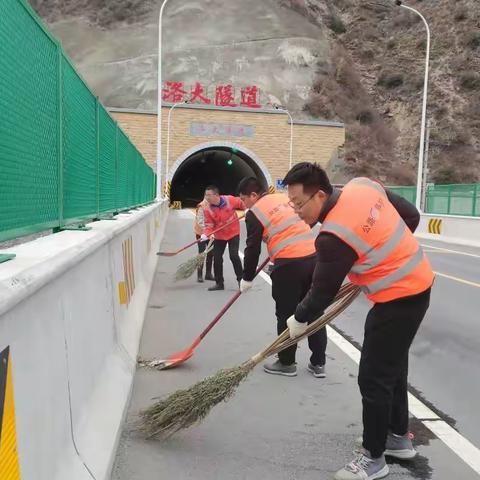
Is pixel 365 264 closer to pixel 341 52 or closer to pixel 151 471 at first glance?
pixel 151 471

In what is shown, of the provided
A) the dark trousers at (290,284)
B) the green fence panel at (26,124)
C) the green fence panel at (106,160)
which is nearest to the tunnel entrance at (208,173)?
the green fence panel at (106,160)

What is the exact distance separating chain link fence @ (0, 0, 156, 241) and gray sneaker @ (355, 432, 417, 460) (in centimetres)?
248

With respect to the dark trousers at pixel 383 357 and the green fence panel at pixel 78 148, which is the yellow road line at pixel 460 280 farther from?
the dark trousers at pixel 383 357

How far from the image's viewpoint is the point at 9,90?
2.71 meters

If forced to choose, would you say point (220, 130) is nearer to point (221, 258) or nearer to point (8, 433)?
point (221, 258)

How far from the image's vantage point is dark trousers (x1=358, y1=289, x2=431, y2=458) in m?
3.12

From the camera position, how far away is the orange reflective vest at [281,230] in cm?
507

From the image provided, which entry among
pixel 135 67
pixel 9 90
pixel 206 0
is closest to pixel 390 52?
pixel 206 0

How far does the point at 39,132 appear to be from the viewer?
3.32 metres

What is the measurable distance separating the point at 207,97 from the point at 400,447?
4727 cm

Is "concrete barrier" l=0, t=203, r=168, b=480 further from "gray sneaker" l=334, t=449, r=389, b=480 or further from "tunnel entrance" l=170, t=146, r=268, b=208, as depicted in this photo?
"tunnel entrance" l=170, t=146, r=268, b=208

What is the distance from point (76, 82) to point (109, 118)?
2.48 metres

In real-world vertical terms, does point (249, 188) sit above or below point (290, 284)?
above

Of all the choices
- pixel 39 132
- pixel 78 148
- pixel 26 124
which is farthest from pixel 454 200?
pixel 26 124
